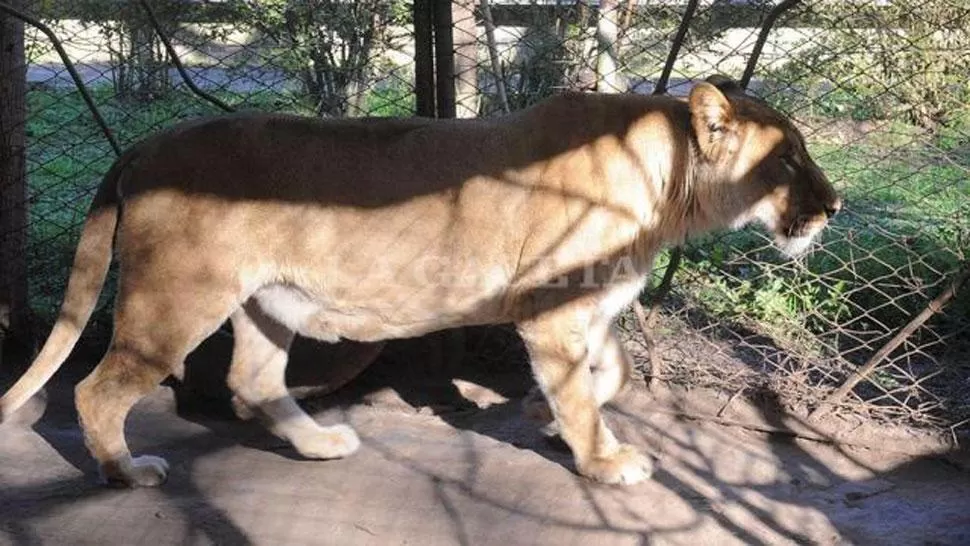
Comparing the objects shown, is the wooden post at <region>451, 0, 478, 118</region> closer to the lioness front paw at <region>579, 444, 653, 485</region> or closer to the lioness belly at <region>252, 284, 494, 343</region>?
the lioness belly at <region>252, 284, 494, 343</region>

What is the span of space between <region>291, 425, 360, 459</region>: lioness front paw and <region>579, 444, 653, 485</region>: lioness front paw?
0.96 metres

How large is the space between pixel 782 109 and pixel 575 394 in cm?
246

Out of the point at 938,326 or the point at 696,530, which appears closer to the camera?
the point at 696,530

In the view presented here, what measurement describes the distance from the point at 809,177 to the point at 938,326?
6.84 feet

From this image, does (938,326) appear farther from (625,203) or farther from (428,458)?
(428,458)

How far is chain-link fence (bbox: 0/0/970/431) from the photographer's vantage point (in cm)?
516

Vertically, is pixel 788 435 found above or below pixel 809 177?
below

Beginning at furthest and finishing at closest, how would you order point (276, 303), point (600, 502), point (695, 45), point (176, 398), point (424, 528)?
1. point (695, 45)
2. point (176, 398)
3. point (276, 303)
4. point (600, 502)
5. point (424, 528)

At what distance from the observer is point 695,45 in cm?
573

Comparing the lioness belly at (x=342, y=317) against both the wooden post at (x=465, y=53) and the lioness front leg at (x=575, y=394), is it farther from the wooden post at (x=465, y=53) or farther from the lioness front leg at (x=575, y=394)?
the wooden post at (x=465, y=53)

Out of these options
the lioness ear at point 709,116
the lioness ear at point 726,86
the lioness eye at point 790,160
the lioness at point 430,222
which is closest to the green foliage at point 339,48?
the lioness at point 430,222

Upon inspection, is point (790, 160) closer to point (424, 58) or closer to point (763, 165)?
point (763, 165)

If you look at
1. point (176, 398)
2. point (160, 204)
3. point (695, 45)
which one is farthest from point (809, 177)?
point (176, 398)

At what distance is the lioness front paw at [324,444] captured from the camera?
4.50 meters
